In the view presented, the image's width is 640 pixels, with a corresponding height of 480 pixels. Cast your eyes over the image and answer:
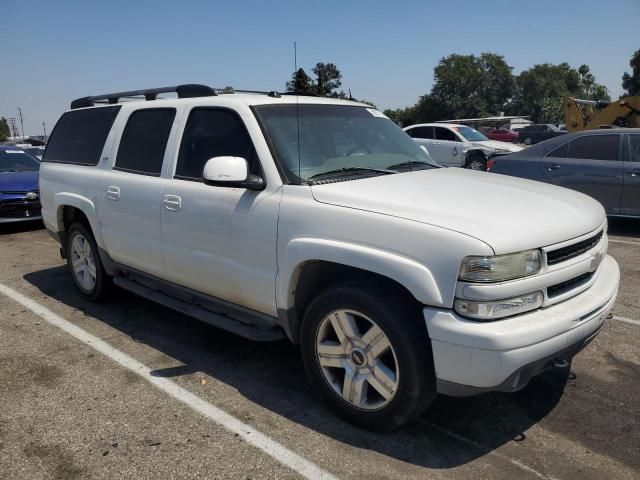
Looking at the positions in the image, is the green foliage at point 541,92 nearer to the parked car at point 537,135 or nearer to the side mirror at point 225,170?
the parked car at point 537,135

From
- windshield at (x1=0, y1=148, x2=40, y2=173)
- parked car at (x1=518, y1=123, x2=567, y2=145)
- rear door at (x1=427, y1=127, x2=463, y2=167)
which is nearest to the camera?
windshield at (x1=0, y1=148, x2=40, y2=173)

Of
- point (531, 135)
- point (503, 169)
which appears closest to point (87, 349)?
point (503, 169)

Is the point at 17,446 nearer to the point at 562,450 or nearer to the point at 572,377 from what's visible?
the point at 562,450

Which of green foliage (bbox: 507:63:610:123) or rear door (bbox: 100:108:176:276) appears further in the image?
green foliage (bbox: 507:63:610:123)

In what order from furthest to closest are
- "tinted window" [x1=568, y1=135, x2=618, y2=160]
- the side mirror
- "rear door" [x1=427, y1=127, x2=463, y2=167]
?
"rear door" [x1=427, y1=127, x2=463, y2=167] < "tinted window" [x1=568, y1=135, x2=618, y2=160] < the side mirror

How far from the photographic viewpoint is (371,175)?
138 inches

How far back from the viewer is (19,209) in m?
9.59

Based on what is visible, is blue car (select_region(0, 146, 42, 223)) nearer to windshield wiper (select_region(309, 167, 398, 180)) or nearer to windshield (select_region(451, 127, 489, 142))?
windshield wiper (select_region(309, 167, 398, 180))

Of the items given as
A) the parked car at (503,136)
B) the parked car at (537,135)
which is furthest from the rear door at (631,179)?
the parked car at (503,136)

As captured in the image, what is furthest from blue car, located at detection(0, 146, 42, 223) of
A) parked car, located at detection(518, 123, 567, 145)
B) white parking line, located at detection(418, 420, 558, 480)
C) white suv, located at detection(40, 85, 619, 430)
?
parked car, located at detection(518, 123, 567, 145)

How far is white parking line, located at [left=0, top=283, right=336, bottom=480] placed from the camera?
9.21 feet

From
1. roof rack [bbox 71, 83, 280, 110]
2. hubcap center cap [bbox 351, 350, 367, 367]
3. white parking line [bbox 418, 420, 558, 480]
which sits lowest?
white parking line [bbox 418, 420, 558, 480]

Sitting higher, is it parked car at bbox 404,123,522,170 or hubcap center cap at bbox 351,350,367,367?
parked car at bbox 404,123,522,170

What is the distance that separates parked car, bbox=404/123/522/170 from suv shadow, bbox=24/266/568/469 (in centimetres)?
1220
